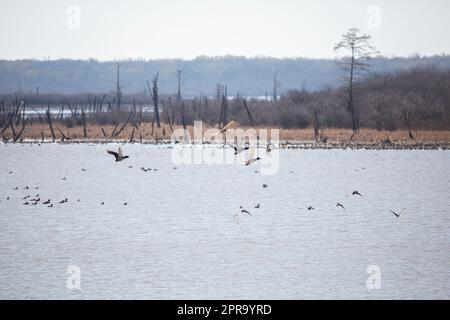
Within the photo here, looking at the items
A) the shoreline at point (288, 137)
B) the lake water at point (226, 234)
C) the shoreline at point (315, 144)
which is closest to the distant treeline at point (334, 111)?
the shoreline at point (288, 137)

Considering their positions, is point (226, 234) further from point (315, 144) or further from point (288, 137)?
point (288, 137)

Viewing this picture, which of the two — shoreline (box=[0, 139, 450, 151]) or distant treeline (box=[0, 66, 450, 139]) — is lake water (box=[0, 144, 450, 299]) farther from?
distant treeline (box=[0, 66, 450, 139])

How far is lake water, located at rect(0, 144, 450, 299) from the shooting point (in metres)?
15.4

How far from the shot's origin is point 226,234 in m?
20.4

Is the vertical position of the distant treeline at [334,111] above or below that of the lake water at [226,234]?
above

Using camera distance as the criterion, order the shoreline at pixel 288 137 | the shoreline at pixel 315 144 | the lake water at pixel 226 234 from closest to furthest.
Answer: the lake water at pixel 226 234 → the shoreline at pixel 315 144 → the shoreline at pixel 288 137

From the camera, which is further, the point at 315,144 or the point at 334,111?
→ the point at 334,111

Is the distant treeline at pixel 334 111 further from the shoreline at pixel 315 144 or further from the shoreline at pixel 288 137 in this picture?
the shoreline at pixel 315 144

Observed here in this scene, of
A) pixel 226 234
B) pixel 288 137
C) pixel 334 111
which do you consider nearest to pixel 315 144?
pixel 288 137

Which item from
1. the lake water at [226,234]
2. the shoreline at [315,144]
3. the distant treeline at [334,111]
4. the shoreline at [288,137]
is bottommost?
the lake water at [226,234]

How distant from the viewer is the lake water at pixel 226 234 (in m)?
15.4

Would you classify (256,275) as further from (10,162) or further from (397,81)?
(397,81)

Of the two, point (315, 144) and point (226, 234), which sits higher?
point (315, 144)

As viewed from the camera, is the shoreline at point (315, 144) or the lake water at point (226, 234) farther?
the shoreline at point (315, 144)
